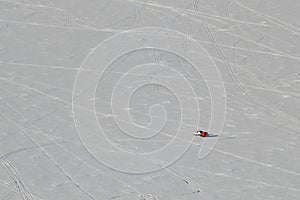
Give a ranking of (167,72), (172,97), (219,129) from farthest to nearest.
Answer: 1. (167,72)
2. (172,97)
3. (219,129)

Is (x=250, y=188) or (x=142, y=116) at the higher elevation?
(x=142, y=116)

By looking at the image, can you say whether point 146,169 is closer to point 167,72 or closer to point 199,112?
point 199,112

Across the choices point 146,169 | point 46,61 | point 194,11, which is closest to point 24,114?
point 46,61

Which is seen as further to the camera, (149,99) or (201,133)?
(149,99)

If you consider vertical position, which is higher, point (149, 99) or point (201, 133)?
point (149, 99)

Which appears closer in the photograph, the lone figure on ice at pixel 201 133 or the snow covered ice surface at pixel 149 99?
the snow covered ice surface at pixel 149 99

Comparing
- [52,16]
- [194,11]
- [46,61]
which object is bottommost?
[46,61]

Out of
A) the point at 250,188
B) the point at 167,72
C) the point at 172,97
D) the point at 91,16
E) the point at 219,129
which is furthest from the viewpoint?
the point at 91,16

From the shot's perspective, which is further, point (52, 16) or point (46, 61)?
point (52, 16)
